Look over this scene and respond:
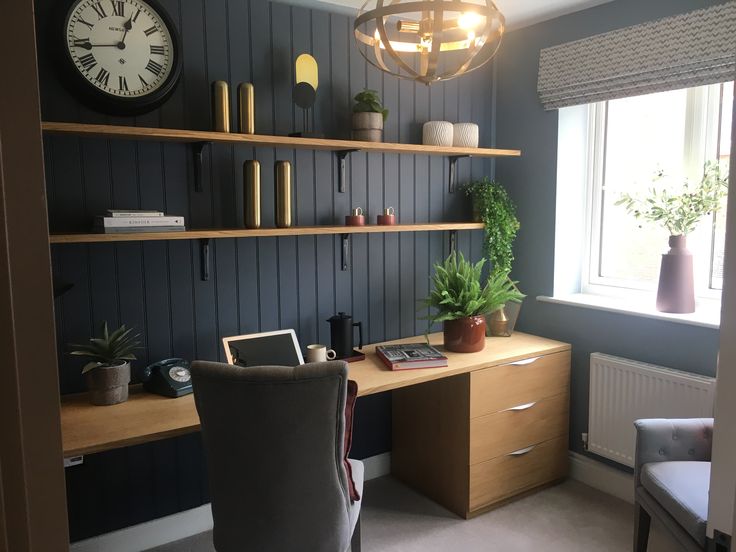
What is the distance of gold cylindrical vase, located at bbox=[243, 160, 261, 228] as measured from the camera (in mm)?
2502

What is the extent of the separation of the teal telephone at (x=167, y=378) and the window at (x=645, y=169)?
2180 millimetres

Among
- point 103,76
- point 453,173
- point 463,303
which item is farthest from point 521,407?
point 103,76

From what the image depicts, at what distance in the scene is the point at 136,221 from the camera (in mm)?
2252

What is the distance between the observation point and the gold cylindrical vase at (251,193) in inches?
98.5

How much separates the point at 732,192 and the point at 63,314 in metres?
2.34

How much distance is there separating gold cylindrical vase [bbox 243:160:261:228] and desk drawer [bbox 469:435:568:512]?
1.49 m

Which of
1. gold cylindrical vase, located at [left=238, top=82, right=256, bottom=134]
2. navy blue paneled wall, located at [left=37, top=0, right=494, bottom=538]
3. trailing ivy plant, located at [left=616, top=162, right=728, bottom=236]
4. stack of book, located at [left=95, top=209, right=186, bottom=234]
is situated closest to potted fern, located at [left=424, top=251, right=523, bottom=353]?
navy blue paneled wall, located at [left=37, top=0, right=494, bottom=538]

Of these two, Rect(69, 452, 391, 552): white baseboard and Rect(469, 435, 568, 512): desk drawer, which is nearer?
Rect(69, 452, 391, 552): white baseboard

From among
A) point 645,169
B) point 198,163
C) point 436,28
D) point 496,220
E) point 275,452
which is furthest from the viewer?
point 496,220

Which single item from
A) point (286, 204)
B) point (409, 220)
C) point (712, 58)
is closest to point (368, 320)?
point (409, 220)

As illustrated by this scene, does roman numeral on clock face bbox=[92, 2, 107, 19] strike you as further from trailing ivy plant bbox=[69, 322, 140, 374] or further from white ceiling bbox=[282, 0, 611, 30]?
trailing ivy plant bbox=[69, 322, 140, 374]

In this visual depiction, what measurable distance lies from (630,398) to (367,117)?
1809 mm

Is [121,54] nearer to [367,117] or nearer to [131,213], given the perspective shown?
[131,213]

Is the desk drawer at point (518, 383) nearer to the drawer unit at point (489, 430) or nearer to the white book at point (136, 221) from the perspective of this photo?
the drawer unit at point (489, 430)
